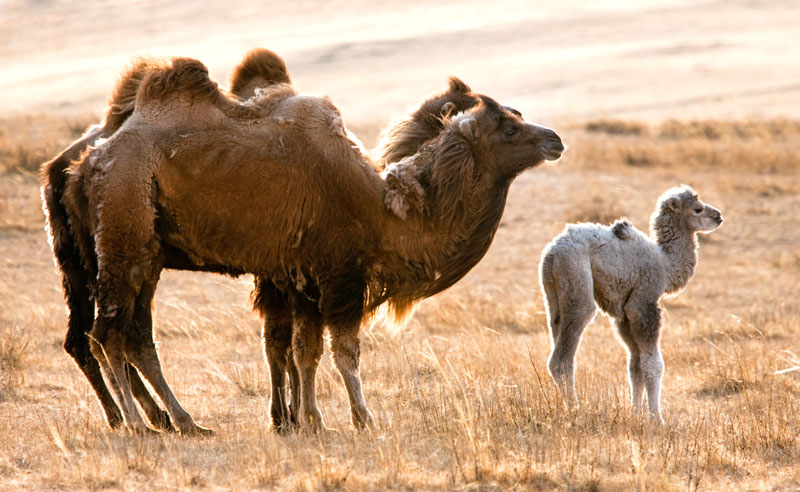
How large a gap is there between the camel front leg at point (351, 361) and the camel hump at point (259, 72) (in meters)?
1.96

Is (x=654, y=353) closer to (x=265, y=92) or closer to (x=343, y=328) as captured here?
(x=343, y=328)

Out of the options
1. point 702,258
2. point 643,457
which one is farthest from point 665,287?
point 702,258

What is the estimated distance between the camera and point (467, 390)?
8234 millimetres

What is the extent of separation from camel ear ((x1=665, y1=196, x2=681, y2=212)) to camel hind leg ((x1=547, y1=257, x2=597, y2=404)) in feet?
3.60

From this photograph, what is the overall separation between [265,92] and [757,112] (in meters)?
24.6

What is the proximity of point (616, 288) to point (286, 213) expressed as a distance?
2550mm

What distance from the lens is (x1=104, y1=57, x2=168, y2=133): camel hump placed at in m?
7.55

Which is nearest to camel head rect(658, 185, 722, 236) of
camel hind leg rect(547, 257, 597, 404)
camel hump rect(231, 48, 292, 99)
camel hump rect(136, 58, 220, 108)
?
camel hind leg rect(547, 257, 597, 404)

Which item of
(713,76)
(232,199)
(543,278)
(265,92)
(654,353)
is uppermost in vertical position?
(265,92)

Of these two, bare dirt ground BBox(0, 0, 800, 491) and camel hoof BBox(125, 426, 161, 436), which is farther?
camel hoof BBox(125, 426, 161, 436)

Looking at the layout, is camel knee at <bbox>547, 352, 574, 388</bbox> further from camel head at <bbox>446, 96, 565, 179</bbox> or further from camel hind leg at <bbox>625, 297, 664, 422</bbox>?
camel head at <bbox>446, 96, 565, 179</bbox>

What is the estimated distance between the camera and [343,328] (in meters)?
7.29

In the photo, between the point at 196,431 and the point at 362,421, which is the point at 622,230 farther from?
the point at 196,431

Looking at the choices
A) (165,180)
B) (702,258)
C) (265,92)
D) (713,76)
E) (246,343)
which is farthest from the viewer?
(713,76)
